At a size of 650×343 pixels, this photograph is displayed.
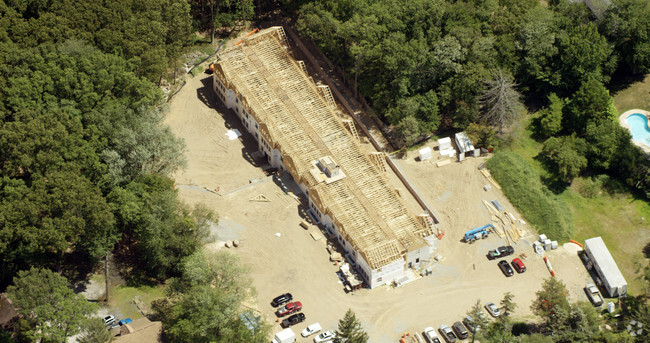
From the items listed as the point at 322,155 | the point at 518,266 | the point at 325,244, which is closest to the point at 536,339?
the point at 518,266

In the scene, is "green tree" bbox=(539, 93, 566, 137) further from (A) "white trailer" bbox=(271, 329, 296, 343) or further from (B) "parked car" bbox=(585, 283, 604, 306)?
(A) "white trailer" bbox=(271, 329, 296, 343)

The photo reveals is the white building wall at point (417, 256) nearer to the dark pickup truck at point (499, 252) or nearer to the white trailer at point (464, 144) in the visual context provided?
the dark pickup truck at point (499, 252)

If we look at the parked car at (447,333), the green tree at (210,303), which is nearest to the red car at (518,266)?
the parked car at (447,333)

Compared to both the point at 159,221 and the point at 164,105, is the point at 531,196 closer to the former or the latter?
the point at 159,221

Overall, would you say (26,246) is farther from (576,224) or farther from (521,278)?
(576,224)

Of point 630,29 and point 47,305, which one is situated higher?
point 630,29

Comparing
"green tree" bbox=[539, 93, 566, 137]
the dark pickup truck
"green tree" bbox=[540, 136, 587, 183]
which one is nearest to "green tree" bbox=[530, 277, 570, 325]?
the dark pickup truck
